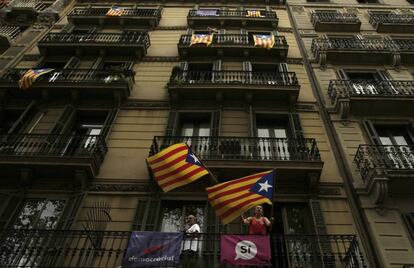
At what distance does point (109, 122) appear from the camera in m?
12.8

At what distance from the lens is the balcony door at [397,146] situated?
1041cm

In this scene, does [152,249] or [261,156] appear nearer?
[152,249]

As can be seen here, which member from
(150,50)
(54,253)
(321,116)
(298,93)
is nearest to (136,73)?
(150,50)

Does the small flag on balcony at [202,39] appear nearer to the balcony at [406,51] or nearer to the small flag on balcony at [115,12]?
the small flag on balcony at [115,12]

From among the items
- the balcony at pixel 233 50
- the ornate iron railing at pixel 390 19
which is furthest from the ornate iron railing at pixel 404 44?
the balcony at pixel 233 50

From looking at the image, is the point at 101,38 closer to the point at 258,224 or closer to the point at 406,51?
the point at 258,224

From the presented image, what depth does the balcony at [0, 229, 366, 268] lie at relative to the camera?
27.2 ft

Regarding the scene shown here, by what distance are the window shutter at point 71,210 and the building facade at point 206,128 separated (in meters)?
0.04

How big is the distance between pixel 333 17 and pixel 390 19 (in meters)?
2.83

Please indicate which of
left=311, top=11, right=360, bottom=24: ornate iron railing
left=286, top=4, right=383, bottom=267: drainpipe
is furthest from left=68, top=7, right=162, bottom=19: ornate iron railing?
left=286, top=4, right=383, bottom=267: drainpipe

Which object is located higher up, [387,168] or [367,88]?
[367,88]

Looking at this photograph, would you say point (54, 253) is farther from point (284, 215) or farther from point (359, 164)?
point (359, 164)

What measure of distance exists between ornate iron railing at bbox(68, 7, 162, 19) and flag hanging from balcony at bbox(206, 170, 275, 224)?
13.6 metres

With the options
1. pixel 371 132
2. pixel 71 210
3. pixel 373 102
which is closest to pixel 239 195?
pixel 71 210
